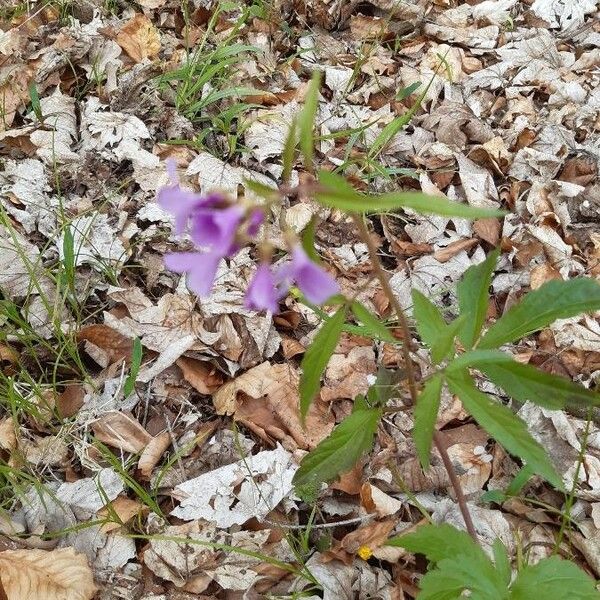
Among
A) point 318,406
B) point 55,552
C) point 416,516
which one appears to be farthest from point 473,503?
point 55,552

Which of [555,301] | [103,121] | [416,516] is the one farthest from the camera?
[103,121]

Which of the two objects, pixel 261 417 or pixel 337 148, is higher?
pixel 337 148

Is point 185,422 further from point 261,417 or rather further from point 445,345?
point 445,345

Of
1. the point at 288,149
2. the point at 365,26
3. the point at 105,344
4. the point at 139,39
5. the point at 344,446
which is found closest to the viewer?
the point at 288,149

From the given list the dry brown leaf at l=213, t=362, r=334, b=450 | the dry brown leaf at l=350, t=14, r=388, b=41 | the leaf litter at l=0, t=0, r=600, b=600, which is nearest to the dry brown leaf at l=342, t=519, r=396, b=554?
the leaf litter at l=0, t=0, r=600, b=600

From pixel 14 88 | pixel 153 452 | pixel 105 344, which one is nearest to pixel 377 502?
pixel 153 452

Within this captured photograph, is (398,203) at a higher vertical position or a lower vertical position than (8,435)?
higher

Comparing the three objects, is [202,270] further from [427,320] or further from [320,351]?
[427,320]
